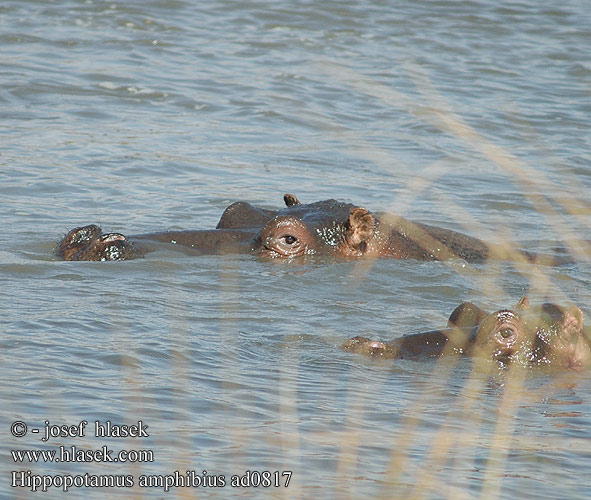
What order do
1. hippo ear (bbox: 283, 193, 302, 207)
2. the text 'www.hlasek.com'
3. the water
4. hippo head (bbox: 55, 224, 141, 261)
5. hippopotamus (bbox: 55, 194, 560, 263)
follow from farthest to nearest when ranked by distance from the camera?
hippo ear (bbox: 283, 193, 302, 207)
hippopotamus (bbox: 55, 194, 560, 263)
hippo head (bbox: 55, 224, 141, 261)
the water
the text 'www.hlasek.com'

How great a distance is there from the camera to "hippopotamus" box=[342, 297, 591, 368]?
594cm

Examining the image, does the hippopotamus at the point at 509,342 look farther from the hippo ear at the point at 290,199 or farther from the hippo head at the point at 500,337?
the hippo ear at the point at 290,199

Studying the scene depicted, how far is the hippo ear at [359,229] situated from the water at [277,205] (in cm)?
26

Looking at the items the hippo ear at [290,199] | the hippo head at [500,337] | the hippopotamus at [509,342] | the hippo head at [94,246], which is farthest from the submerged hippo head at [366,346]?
the hippo ear at [290,199]

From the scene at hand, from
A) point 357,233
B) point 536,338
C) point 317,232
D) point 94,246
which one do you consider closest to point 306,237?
point 317,232

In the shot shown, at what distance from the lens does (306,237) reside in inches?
316

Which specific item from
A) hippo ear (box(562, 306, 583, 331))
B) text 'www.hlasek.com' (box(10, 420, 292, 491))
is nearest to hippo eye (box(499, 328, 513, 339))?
hippo ear (box(562, 306, 583, 331))

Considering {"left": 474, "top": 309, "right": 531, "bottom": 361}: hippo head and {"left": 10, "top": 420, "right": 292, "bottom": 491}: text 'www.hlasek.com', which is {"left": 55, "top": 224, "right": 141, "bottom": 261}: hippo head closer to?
{"left": 474, "top": 309, "right": 531, "bottom": 361}: hippo head

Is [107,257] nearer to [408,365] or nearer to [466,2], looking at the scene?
[408,365]

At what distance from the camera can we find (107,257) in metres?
7.42

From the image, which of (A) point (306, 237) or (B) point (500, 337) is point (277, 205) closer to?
(A) point (306, 237)

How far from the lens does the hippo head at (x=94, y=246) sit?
7402 millimetres

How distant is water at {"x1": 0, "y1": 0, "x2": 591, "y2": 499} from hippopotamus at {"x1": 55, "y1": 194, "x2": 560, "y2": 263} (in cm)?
13

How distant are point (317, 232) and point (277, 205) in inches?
81.4
